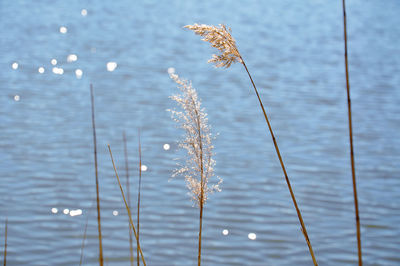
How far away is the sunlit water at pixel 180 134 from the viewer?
3168mm

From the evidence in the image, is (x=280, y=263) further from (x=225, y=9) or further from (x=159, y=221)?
(x=225, y=9)

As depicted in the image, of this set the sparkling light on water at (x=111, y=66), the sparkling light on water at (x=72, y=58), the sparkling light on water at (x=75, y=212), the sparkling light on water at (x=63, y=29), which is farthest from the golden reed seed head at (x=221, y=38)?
the sparkling light on water at (x=63, y=29)

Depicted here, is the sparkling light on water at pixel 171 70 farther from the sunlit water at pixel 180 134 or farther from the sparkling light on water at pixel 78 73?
the sparkling light on water at pixel 78 73

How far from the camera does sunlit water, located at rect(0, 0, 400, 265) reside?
3.17m

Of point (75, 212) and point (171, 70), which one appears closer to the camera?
point (75, 212)

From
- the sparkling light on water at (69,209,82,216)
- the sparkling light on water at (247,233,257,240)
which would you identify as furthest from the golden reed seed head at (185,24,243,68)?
the sparkling light on water at (69,209,82,216)

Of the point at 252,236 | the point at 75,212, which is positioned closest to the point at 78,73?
the point at 75,212

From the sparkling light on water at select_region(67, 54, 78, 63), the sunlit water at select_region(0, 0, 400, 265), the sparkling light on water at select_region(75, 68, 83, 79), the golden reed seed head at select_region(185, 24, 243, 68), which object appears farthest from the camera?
the sparkling light on water at select_region(67, 54, 78, 63)

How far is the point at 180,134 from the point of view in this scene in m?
4.78

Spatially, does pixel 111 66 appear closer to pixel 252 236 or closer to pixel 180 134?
pixel 180 134

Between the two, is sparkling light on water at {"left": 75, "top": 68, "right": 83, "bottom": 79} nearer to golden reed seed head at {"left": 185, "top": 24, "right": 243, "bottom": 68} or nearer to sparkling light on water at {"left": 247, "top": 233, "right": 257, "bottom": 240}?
sparkling light on water at {"left": 247, "top": 233, "right": 257, "bottom": 240}

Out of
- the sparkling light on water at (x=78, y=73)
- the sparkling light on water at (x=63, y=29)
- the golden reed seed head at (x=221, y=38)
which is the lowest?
the sparkling light on water at (x=78, y=73)

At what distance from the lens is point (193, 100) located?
51.8 inches

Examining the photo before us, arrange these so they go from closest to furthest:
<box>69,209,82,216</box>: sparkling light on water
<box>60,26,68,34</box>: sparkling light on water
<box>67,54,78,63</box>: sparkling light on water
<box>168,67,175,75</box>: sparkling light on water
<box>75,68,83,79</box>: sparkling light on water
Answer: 1. <box>69,209,82,216</box>: sparkling light on water
2. <box>75,68,83,79</box>: sparkling light on water
3. <box>168,67,175,75</box>: sparkling light on water
4. <box>67,54,78,63</box>: sparkling light on water
5. <box>60,26,68,34</box>: sparkling light on water
